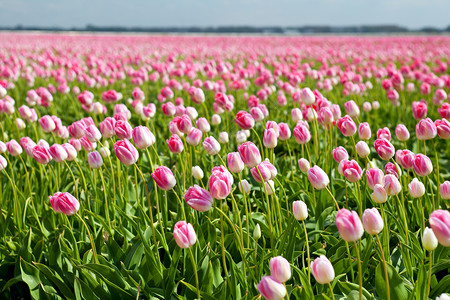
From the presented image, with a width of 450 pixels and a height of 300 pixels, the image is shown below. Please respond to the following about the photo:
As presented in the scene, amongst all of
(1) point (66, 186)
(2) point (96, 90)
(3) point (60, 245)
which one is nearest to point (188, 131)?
(3) point (60, 245)

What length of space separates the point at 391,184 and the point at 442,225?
1.47ft

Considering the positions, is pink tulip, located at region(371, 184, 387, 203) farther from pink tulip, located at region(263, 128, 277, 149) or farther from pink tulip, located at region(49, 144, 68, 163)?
pink tulip, located at region(49, 144, 68, 163)

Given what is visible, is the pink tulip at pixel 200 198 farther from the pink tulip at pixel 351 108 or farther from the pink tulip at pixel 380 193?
the pink tulip at pixel 351 108

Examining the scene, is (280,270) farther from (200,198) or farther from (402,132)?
(402,132)

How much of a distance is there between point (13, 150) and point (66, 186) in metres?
0.61

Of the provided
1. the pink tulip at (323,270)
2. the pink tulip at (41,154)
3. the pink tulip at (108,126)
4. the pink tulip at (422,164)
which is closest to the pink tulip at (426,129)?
the pink tulip at (422,164)

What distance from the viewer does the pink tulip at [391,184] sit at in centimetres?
145

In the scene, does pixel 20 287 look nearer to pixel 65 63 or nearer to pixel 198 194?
pixel 198 194

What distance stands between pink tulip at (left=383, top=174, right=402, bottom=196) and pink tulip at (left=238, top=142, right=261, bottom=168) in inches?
17.6

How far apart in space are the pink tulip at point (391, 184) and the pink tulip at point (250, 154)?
45 cm

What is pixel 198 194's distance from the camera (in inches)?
53.4

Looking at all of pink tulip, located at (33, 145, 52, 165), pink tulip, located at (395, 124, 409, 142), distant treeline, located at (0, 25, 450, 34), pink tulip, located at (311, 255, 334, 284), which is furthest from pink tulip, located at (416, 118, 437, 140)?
distant treeline, located at (0, 25, 450, 34)

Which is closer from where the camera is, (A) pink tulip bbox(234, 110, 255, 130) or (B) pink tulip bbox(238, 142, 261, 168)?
(B) pink tulip bbox(238, 142, 261, 168)

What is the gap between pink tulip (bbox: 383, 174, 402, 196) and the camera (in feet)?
4.75
